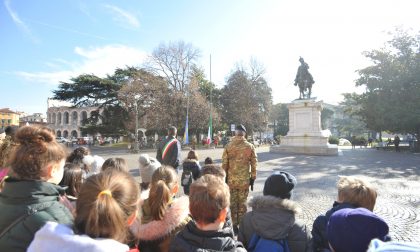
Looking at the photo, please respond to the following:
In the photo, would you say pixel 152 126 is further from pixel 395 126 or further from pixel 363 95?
pixel 395 126

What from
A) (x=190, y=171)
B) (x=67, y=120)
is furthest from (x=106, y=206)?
(x=67, y=120)

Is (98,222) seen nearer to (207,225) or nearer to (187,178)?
(207,225)

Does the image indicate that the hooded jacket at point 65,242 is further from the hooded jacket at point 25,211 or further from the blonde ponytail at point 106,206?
the hooded jacket at point 25,211

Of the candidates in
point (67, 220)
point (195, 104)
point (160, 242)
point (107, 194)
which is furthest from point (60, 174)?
point (195, 104)

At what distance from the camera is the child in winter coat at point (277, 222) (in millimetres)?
2744

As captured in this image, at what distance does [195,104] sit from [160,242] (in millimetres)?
38189

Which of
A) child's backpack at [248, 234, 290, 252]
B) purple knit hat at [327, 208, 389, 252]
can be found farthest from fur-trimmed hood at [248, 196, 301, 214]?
purple knit hat at [327, 208, 389, 252]

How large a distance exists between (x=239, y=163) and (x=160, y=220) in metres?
3.11

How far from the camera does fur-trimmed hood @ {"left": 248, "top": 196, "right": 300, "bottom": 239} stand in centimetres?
274

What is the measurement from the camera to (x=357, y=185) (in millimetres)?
2869

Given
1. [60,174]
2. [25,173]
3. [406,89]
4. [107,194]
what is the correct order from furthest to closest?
[406,89] < [60,174] < [25,173] < [107,194]

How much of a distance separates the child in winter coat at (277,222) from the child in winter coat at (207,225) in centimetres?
53

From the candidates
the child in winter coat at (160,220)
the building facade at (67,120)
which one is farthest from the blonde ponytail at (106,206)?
the building facade at (67,120)

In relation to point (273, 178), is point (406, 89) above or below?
above
